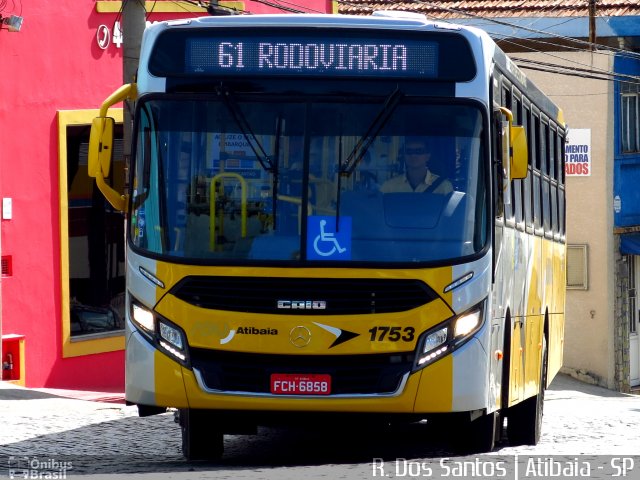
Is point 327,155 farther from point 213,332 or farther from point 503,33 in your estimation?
point 503,33

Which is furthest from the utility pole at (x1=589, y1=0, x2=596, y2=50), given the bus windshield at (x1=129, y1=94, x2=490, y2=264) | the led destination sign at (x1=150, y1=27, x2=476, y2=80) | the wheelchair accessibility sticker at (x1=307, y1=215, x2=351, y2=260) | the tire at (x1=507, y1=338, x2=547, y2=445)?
the wheelchair accessibility sticker at (x1=307, y1=215, x2=351, y2=260)

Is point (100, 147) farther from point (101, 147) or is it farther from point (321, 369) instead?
point (321, 369)

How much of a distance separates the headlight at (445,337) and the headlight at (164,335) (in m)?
1.49

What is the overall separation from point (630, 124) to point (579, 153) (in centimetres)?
125

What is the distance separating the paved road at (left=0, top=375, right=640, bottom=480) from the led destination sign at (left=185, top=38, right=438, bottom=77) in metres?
2.57

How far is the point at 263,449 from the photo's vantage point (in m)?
12.4

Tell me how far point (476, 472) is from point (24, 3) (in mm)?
10538

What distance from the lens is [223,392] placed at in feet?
32.7

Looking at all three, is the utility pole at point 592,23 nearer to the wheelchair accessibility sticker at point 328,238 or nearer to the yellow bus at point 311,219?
the yellow bus at point 311,219

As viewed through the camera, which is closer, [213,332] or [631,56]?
[213,332]

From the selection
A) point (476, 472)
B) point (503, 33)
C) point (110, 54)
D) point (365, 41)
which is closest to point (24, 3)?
point (110, 54)

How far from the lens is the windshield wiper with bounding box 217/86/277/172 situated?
10.0 meters

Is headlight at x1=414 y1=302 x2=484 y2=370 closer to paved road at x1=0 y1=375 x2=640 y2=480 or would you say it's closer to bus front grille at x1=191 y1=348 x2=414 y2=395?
bus front grille at x1=191 y1=348 x2=414 y2=395

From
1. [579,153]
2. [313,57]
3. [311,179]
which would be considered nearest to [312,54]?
[313,57]
